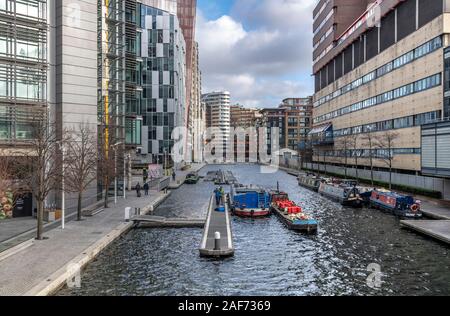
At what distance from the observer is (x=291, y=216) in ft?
122

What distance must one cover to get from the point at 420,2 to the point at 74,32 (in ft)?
149

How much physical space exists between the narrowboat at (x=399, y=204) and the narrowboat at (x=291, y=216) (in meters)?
9.48

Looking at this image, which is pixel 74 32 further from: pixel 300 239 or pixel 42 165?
pixel 300 239

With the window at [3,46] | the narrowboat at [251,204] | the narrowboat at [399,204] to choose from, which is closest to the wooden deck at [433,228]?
the narrowboat at [399,204]

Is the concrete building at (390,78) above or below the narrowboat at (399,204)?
above

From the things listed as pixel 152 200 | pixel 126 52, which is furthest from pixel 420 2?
pixel 152 200

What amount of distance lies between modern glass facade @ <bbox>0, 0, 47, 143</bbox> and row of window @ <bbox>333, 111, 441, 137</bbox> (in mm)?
44761

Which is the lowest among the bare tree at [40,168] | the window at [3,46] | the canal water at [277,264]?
the canal water at [277,264]

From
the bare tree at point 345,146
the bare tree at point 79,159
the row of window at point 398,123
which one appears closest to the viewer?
the bare tree at point 79,159

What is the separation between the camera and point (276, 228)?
36562 millimetres

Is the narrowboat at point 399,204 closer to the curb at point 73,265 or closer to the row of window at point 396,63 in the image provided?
the row of window at point 396,63

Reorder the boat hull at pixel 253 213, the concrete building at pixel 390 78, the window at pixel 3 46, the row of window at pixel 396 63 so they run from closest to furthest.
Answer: the window at pixel 3 46 → the boat hull at pixel 253 213 → the row of window at pixel 396 63 → the concrete building at pixel 390 78

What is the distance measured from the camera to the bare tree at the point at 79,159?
33625 mm

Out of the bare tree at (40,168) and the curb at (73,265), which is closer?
the curb at (73,265)
